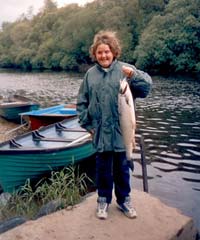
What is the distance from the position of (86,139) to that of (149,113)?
8.60m

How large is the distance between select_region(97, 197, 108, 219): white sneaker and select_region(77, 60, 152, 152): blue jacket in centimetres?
79

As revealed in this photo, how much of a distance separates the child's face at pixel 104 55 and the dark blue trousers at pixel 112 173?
110cm

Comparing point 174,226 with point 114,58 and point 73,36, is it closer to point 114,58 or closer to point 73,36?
point 114,58

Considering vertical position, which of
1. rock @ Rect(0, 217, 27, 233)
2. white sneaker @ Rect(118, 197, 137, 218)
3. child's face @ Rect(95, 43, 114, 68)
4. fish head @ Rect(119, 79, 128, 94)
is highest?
child's face @ Rect(95, 43, 114, 68)

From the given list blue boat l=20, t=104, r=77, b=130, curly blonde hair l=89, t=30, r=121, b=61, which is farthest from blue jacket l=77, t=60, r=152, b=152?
blue boat l=20, t=104, r=77, b=130

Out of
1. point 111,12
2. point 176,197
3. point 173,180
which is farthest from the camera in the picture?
point 111,12

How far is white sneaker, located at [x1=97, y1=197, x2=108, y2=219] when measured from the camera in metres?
4.86

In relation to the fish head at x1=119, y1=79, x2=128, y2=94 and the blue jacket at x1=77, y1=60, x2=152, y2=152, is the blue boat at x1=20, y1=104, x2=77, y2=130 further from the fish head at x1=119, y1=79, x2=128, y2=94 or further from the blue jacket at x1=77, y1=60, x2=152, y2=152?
the fish head at x1=119, y1=79, x2=128, y2=94

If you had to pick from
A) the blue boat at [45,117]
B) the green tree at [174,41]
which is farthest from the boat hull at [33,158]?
the green tree at [174,41]

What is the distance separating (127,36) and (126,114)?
1814 inches

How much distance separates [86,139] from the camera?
911 cm

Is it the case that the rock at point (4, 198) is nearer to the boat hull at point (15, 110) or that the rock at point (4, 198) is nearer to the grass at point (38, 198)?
the grass at point (38, 198)

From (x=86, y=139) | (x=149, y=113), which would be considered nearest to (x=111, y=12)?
(x=149, y=113)

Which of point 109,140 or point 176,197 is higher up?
point 109,140
